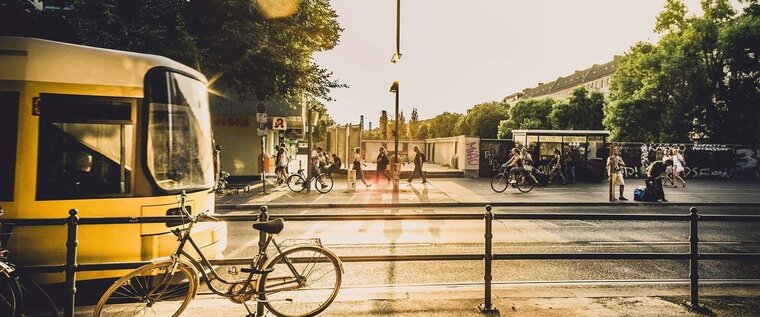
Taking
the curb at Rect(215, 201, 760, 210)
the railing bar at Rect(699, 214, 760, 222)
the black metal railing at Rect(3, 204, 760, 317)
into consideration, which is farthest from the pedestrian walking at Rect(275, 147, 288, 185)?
the railing bar at Rect(699, 214, 760, 222)

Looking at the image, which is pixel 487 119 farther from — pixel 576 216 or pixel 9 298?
pixel 9 298

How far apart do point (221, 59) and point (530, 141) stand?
586 inches

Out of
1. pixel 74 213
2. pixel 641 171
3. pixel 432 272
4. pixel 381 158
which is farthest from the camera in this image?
pixel 641 171

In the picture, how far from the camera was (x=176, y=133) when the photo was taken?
527 cm

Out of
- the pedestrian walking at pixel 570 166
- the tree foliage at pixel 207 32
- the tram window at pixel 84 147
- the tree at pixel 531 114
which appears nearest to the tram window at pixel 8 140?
the tram window at pixel 84 147

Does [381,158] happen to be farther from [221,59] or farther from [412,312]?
[412,312]

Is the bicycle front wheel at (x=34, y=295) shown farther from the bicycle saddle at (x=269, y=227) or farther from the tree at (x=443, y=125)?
the tree at (x=443, y=125)

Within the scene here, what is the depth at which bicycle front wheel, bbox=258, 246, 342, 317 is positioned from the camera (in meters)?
4.07

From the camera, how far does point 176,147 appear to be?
5.26 m

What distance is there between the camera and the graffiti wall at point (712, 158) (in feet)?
90.6

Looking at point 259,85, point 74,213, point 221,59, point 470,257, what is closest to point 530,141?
point 259,85

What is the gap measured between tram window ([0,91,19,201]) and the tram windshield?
1187mm

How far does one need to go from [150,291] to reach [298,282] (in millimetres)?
1208

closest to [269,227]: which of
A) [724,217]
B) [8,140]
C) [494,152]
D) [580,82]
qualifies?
[8,140]
